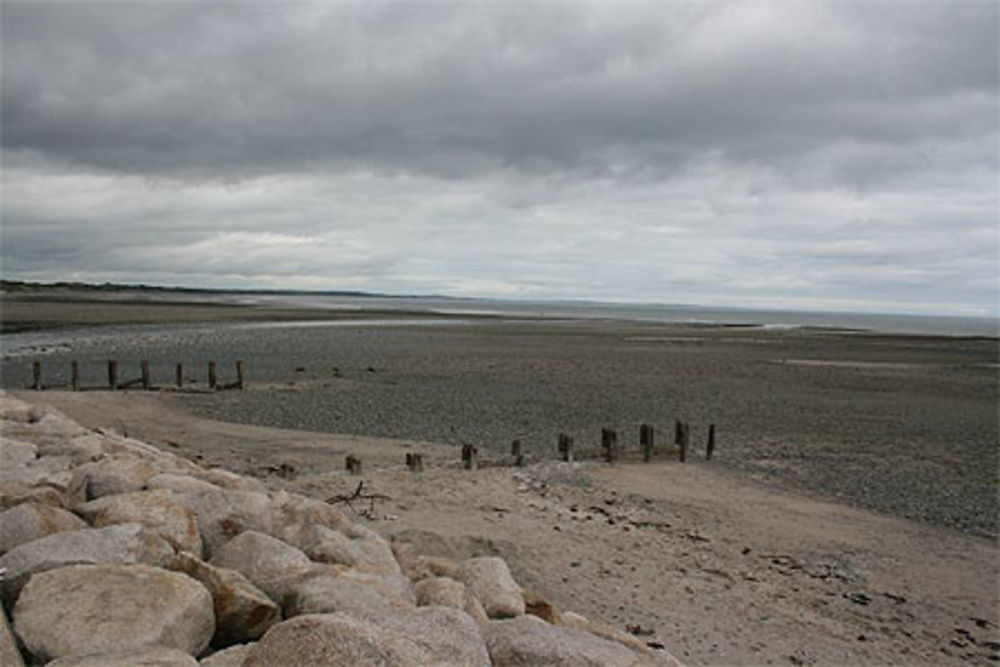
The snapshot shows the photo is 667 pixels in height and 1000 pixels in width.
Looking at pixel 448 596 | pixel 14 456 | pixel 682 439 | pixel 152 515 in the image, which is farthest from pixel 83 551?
pixel 682 439

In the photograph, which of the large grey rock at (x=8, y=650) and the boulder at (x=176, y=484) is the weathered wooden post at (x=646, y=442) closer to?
the boulder at (x=176, y=484)

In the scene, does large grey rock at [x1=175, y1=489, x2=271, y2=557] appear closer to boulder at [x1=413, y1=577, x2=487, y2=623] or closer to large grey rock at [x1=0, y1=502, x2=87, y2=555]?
large grey rock at [x1=0, y1=502, x2=87, y2=555]

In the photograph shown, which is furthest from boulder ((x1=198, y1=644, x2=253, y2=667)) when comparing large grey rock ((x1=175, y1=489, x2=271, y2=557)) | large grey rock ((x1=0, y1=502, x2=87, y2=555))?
large grey rock ((x1=0, y1=502, x2=87, y2=555))

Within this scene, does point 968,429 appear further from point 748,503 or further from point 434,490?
point 434,490

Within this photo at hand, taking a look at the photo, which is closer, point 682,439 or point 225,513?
point 225,513

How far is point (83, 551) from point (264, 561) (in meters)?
1.11

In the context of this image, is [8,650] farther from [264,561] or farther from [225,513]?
[225,513]

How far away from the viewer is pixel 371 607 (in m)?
4.55

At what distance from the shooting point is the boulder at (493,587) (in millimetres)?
5738

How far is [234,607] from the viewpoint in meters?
4.51

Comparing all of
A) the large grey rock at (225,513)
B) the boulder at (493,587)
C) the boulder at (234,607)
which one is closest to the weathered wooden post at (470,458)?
the boulder at (493,587)

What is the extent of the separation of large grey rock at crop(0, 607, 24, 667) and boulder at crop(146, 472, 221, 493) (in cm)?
268

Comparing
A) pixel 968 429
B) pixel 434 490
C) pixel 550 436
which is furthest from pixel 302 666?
pixel 968 429

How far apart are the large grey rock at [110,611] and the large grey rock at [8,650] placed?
0.07 metres
